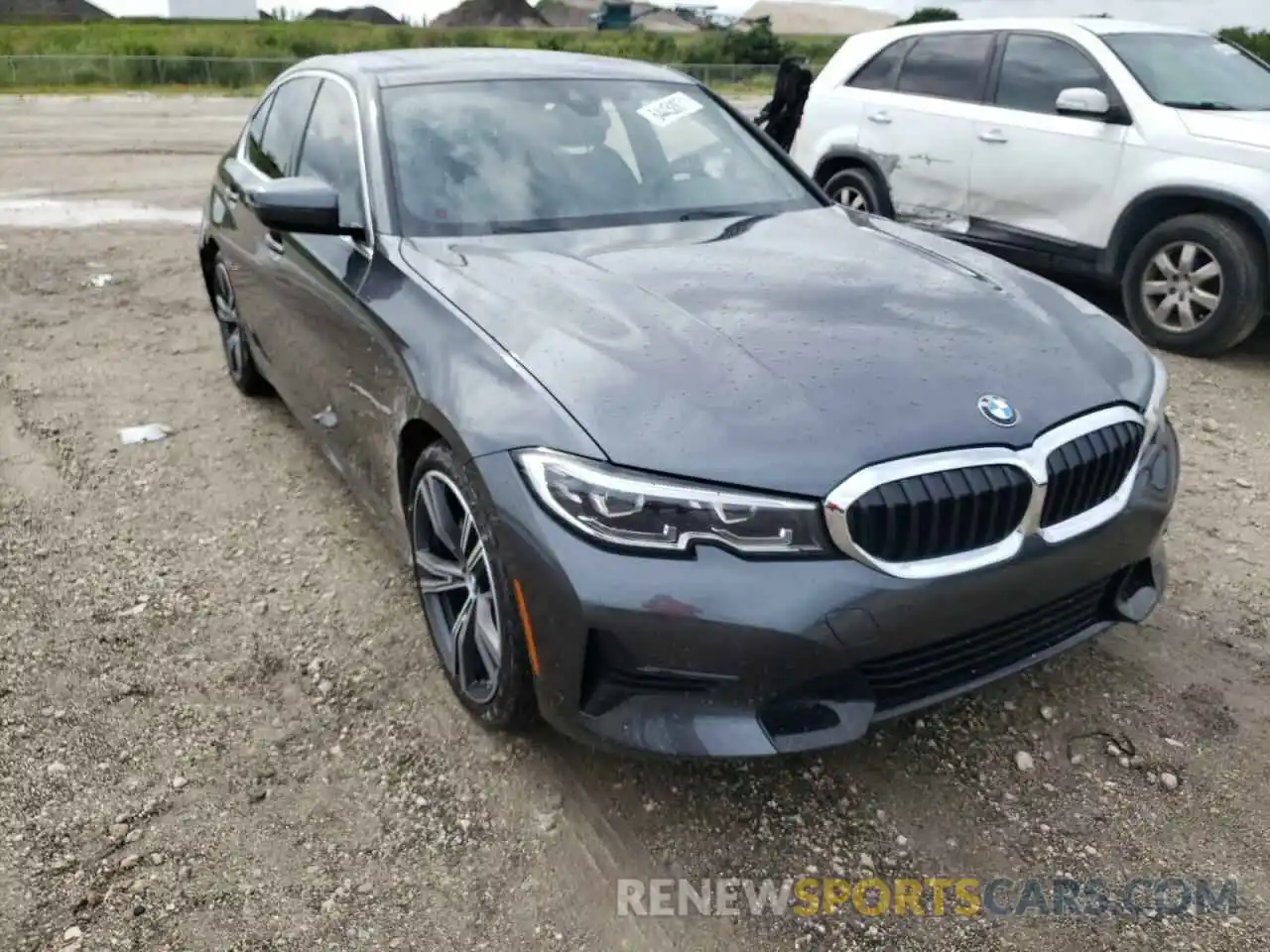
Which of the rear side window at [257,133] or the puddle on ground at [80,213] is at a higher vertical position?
the rear side window at [257,133]

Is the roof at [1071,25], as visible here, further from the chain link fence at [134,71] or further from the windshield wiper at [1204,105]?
the chain link fence at [134,71]

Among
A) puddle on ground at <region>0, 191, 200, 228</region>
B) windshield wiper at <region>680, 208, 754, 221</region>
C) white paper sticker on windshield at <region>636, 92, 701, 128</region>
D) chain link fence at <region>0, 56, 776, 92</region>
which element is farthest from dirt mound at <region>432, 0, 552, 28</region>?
windshield wiper at <region>680, 208, 754, 221</region>

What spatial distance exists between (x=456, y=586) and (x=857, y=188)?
5571mm

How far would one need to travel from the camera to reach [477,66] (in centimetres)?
389

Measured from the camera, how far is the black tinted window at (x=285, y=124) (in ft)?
14.0

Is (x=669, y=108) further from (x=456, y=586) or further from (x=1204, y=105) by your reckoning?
(x=1204, y=105)

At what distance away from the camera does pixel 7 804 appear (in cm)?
267

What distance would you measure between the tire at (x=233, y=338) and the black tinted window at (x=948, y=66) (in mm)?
4650

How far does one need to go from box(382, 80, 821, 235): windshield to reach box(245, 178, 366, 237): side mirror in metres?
0.21

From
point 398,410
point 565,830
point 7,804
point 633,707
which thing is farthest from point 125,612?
point 633,707

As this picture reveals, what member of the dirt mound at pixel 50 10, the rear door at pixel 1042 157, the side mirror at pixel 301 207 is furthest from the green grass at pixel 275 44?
the side mirror at pixel 301 207

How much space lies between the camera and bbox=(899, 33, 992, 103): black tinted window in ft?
22.7

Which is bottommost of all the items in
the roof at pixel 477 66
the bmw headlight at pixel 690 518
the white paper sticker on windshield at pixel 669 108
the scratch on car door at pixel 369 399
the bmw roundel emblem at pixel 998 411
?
the scratch on car door at pixel 369 399

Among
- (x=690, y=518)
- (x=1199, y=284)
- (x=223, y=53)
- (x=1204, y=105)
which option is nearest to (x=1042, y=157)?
(x=1204, y=105)
